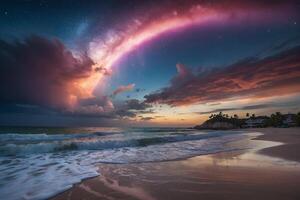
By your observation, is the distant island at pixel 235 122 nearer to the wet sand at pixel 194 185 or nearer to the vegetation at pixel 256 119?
the vegetation at pixel 256 119

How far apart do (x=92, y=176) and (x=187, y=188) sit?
292 centimetres

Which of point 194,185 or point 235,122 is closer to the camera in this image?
point 194,185

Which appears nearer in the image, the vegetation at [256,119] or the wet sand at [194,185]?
the wet sand at [194,185]

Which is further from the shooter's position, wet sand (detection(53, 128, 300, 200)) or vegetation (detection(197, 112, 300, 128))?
vegetation (detection(197, 112, 300, 128))

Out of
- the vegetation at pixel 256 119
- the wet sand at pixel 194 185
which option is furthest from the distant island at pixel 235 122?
the wet sand at pixel 194 185

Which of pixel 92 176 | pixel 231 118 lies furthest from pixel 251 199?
pixel 231 118

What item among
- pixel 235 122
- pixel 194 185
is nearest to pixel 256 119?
pixel 235 122

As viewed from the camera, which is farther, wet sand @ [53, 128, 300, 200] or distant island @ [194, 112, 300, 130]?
distant island @ [194, 112, 300, 130]

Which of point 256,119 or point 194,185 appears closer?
point 194,185

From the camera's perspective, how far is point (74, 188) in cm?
484

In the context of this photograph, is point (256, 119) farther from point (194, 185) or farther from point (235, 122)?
point (194, 185)

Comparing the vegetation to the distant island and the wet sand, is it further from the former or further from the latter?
the wet sand

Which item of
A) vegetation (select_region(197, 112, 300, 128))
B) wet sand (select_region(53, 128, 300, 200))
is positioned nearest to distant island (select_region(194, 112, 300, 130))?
vegetation (select_region(197, 112, 300, 128))

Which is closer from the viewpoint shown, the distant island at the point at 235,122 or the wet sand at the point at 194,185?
the wet sand at the point at 194,185
